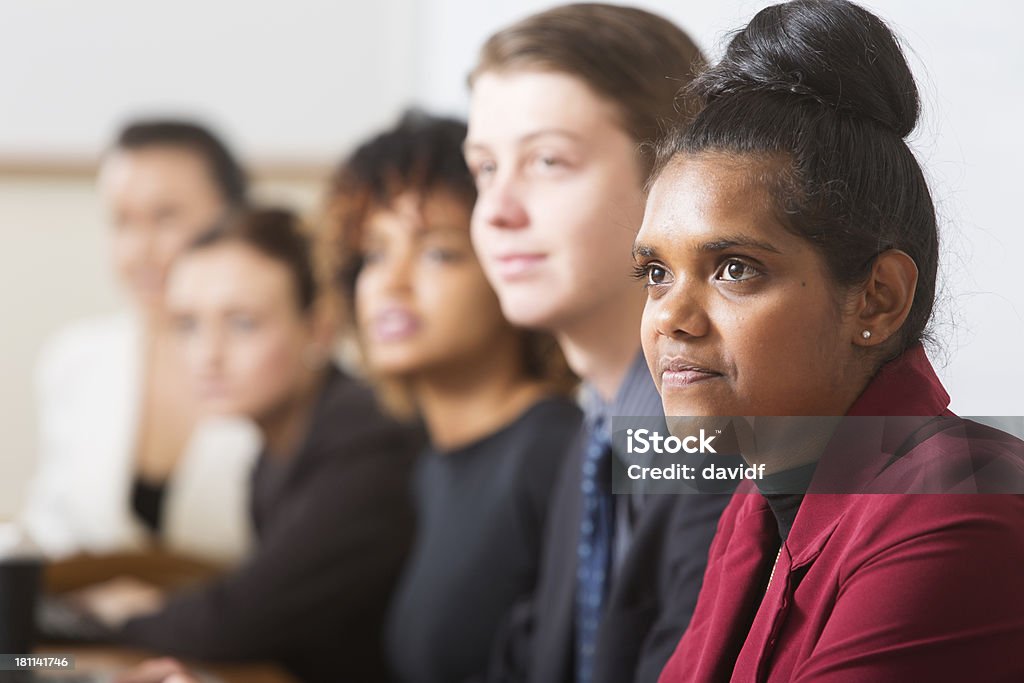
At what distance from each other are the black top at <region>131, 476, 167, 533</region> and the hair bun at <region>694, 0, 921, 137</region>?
119 centimetres

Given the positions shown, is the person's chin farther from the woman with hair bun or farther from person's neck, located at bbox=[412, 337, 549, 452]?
person's neck, located at bbox=[412, 337, 549, 452]

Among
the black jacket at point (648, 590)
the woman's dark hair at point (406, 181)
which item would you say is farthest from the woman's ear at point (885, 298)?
the woman's dark hair at point (406, 181)

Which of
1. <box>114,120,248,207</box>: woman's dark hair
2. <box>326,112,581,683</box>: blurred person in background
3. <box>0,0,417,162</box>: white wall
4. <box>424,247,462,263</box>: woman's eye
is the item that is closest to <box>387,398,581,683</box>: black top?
<box>326,112,581,683</box>: blurred person in background

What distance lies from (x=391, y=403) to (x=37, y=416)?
1.23 metres

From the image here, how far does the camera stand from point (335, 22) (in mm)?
2082

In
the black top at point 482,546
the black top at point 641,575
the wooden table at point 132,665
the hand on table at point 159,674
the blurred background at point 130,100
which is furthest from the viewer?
the blurred background at point 130,100

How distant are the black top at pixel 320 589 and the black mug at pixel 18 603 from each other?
0.31 meters

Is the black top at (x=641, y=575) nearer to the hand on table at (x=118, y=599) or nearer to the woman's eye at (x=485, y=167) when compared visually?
the woman's eye at (x=485, y=167)

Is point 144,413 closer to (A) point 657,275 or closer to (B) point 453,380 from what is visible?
(B) point 453,380

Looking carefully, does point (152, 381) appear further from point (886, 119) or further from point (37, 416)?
point (886, 119)

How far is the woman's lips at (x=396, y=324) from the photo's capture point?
0.83 meters

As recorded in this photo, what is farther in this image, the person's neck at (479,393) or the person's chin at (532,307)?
the person's neck at (479,393)

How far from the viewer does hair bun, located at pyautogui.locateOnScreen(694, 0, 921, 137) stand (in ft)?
1.19

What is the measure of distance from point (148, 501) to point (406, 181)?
0.76 meters
